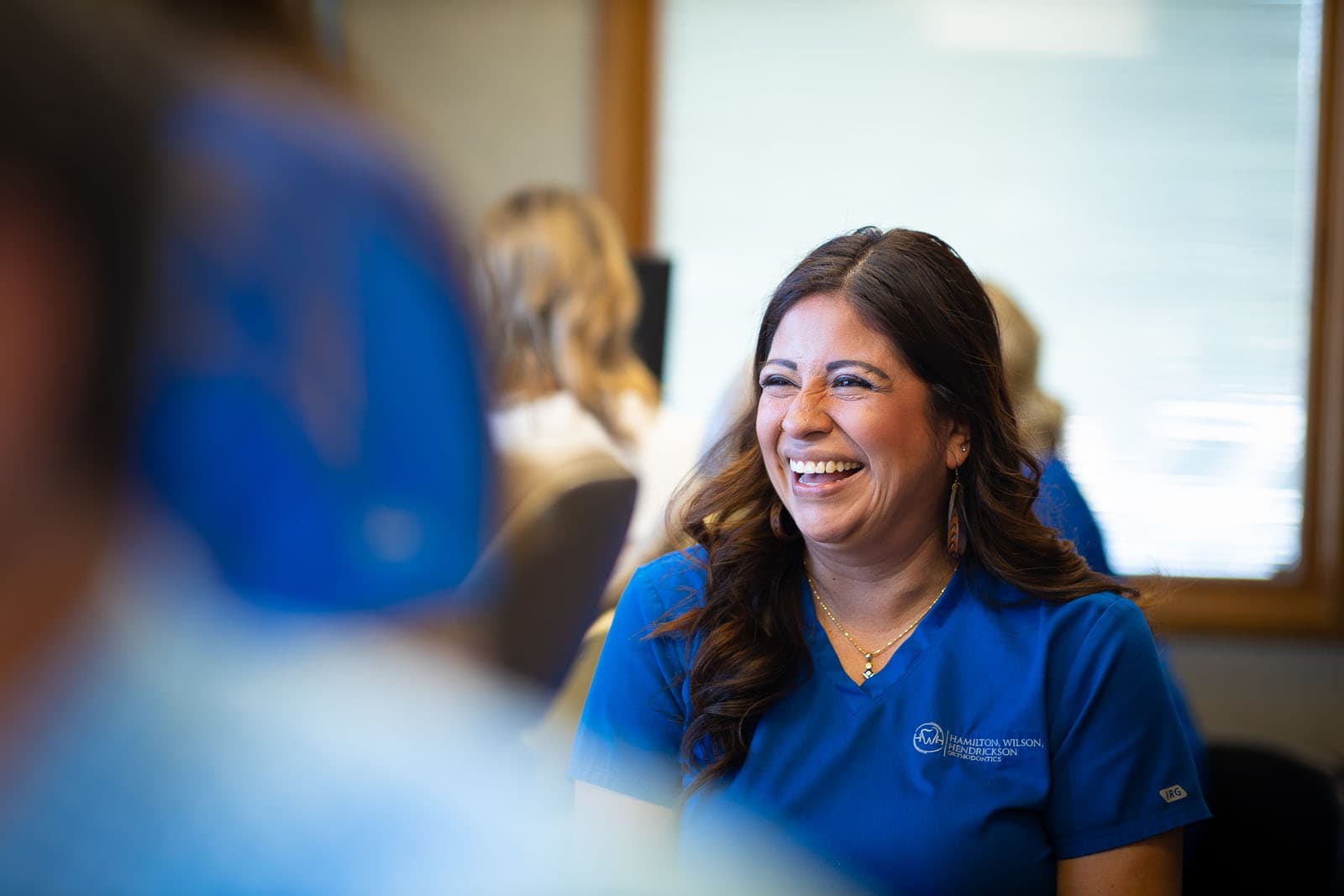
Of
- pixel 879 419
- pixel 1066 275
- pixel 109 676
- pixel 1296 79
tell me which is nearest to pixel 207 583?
pixel 109 676

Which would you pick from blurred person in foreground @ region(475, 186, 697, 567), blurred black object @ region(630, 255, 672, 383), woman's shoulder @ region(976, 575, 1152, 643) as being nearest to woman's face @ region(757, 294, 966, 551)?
woman's shoulder @ region(976, 575, 1152, 643)

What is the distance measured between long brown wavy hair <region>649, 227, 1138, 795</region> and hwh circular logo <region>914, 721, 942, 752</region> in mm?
161

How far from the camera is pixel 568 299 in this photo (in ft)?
9.84

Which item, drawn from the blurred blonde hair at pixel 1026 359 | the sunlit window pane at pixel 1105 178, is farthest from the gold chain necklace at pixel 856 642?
the sunlit window pane at pixel 1105 178

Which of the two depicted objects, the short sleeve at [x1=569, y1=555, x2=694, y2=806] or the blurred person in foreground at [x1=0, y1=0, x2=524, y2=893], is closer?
the blurred person in foreground at [x1=0, y1=0, x2=524, y2=893]

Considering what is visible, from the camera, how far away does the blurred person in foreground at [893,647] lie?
148cm

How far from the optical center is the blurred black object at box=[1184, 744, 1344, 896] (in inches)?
81.7

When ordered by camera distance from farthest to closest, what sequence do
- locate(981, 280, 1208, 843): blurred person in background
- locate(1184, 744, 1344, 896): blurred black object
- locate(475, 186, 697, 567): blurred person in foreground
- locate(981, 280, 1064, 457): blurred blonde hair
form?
locate(475, 186, 697, 567): blurred person in foreground < locate(981, 280, 1064, 457): blurred blonde hair < locate(1184, 744, 1344, 896): blurred black object < locate(981, 280, 1208, 843): blurred person in background

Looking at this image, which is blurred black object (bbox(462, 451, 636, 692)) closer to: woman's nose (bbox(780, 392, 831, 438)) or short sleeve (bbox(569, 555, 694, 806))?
short sleeve (bbox(569, 555, 694, 806))

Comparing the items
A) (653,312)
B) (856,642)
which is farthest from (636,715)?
(653,312)

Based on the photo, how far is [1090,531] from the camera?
6.59 ft

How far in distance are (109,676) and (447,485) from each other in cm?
7

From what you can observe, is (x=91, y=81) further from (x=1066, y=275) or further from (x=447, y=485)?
(x=1066, y=275)

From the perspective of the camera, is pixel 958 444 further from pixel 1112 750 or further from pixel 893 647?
pixel 1112 750
